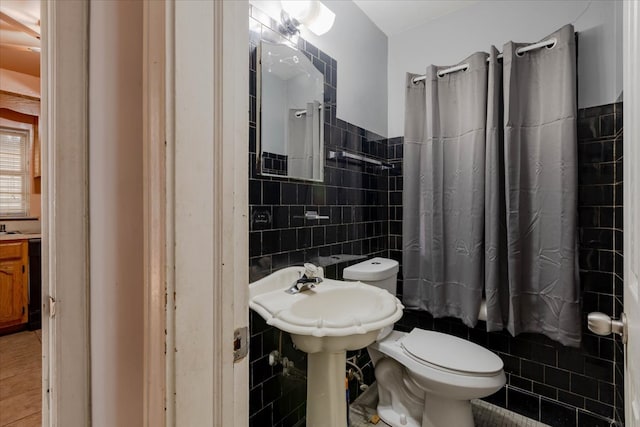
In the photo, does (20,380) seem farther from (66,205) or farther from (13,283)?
(66,205)

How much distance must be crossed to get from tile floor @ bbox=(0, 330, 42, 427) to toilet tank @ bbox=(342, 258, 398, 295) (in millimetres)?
1800

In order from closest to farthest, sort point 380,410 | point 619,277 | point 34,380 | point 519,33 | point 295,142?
point 619,277, point 295,142, point 380,410, point 519,33, point 34,380

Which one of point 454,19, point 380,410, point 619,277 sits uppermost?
point 454,19

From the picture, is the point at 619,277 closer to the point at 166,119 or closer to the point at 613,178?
the point at 613,178

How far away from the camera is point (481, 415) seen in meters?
1.70

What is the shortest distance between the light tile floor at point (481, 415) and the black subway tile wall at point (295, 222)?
17cm

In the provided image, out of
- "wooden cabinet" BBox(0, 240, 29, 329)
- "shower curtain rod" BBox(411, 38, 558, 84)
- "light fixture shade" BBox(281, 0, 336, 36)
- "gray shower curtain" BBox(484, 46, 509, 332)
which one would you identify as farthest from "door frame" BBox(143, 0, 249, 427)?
"wooden cabinet" BBox(0, 240, 29, 329)

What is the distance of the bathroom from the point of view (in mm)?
1312

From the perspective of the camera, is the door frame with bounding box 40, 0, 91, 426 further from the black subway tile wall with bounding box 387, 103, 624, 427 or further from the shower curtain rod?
the black subway tile wall with bounding box 387, 103, 624, 427

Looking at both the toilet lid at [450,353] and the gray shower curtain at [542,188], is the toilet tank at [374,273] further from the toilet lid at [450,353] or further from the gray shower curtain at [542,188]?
the gray shower curtain at [542,188]

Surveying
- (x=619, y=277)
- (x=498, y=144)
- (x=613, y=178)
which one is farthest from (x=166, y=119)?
(x=613, y=178)

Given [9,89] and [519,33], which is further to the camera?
[9,89]

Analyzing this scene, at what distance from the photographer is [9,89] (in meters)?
2.79

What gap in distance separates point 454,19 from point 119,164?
2.24 meters
